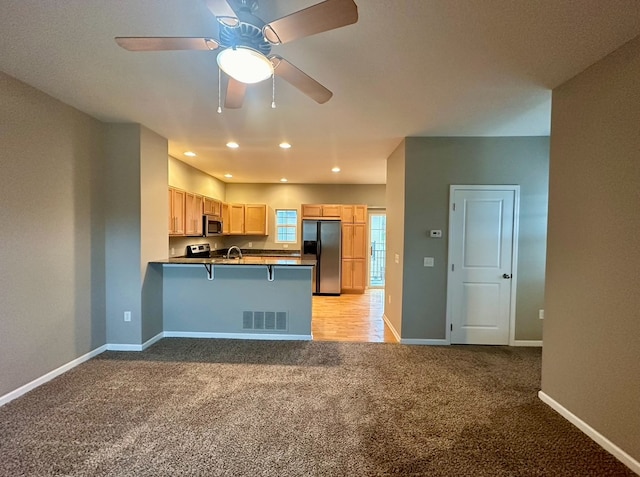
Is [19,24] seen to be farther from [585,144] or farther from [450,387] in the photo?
[450,387]

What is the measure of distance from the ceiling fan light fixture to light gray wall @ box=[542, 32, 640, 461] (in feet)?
7.18

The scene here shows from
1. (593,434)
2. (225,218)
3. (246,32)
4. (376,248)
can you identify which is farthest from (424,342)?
(225,218)

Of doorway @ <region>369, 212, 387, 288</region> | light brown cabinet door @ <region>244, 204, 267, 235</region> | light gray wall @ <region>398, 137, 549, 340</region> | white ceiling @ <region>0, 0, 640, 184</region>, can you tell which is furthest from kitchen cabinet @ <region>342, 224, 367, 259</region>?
white ceiling @ <region>0, 0, 640, 184</region>

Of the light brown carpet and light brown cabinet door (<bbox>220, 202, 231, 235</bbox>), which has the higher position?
light brown cabinet door (<bbox>220, 202, 231, 235</bbox>)

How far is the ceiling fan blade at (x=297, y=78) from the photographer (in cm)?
167

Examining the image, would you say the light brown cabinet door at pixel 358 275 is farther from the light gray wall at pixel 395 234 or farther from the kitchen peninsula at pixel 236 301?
the kitchen peninsula at pixel 236 301

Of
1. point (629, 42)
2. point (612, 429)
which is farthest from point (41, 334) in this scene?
point (629, 42)

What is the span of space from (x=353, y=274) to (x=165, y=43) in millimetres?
5980

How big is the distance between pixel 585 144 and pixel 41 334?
183 inches

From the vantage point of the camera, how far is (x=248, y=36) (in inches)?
59.2

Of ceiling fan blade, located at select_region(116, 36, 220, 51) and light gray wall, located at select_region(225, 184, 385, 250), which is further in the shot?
light gray wall, located at select_region(225, 184, 385, 250)

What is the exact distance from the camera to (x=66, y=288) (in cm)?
293

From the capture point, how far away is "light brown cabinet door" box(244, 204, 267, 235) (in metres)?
7.05

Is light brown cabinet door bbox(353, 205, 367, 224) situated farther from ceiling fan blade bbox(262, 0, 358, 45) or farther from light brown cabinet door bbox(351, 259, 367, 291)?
ceiling fan blade bbox(262, 0, 358, 45)
